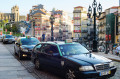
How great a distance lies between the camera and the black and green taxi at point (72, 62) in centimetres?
653

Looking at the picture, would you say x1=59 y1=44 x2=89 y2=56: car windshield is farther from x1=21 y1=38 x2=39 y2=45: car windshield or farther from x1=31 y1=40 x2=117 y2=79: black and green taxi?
x1=21 y1=38 x2=39 y2=45: car windshield

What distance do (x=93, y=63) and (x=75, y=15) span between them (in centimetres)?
6984

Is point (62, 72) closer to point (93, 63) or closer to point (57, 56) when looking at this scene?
point (57, 56)

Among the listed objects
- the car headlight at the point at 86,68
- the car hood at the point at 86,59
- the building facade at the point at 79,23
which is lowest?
the car headlight at the point at 86,68

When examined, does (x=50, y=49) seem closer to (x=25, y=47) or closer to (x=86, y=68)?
(x=86, y=68)

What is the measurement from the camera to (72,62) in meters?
6.90

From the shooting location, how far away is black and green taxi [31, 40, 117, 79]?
6531 millimetres

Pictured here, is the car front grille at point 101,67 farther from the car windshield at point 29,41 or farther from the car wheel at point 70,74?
the car windshield at point 29,41

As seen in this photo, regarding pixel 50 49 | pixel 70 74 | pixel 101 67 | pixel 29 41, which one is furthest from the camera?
pixel 29 41

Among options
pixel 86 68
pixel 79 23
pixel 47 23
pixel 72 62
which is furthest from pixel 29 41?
pixel 47 23

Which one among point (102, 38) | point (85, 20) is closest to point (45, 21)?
point (85, 20)

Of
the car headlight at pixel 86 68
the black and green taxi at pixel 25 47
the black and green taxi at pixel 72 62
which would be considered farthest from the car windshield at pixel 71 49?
the black and green taxi at pixel 25 47

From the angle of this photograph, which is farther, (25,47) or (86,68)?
(25,47)

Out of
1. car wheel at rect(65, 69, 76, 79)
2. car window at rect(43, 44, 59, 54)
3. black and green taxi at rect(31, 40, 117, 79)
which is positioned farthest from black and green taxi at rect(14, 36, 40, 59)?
car wheel at rect(65, 69, 76, 79)
